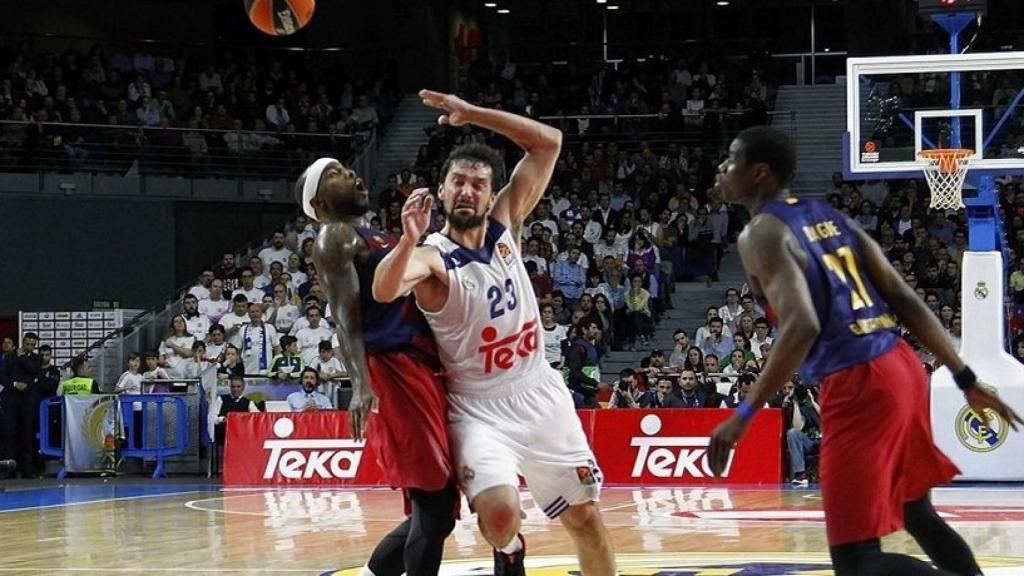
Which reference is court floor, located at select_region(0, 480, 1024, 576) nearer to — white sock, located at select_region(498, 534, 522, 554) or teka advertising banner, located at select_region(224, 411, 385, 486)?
teka advertising banner, located at select_region(224, 411, 385, 486)

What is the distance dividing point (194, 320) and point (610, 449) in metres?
6.81

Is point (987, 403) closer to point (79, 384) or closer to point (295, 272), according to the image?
point (79, 384)

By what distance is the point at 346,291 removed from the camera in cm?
611

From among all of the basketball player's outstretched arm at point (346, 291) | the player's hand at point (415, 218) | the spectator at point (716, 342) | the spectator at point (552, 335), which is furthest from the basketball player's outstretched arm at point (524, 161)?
the spectator at point (716, 342)

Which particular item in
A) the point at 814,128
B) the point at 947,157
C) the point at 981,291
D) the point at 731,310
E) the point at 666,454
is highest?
the point at 814,128

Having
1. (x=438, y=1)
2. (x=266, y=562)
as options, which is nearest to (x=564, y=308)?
(x=266, y=562)

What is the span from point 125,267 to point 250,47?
6441 millimetres

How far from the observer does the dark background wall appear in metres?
25.2

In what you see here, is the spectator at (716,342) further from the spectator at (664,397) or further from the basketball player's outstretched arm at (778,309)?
the basketball player's outstretched arm at (778,309)

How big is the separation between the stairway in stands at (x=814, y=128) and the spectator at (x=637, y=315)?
4.69 m

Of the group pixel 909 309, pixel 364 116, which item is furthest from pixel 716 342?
pixel 909 309

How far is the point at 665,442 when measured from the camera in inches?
633

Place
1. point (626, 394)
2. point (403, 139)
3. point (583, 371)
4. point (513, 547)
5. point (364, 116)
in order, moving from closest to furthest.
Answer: point (513, 547) → point (626, 394) → point (583, 371) → point (364, 116) → point (403, 139)

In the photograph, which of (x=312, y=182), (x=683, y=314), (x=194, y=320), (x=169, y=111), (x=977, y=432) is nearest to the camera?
(x=312, y=182)
